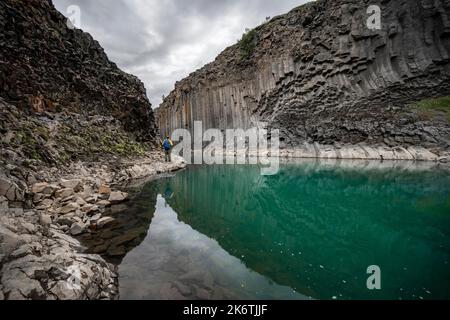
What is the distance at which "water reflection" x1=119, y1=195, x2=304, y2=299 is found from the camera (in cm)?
367

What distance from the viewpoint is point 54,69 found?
13.6m

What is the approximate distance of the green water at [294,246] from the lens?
12.6 ft

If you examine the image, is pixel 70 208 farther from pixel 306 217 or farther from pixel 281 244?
pixel 306 217

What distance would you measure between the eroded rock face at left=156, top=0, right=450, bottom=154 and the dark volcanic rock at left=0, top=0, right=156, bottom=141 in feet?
66.1

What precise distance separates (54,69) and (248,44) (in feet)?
103

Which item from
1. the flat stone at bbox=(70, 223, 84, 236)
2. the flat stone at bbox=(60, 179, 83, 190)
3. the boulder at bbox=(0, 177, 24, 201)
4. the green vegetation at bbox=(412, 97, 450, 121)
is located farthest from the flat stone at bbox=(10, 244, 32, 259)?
the green vegetation at bbox=(412, 97, 450, 121)

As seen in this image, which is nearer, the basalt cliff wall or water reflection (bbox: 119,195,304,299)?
the basalt cliff wall

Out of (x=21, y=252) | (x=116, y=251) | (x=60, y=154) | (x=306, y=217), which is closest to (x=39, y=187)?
(x=116, y=251)

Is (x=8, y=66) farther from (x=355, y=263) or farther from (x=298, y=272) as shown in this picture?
(x=355, y=263)

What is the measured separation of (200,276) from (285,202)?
6.31 metres

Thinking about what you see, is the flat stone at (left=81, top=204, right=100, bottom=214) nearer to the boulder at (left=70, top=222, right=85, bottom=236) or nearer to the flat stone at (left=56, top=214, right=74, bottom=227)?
the flat stone at (left=56, top=214, right=74, bottom=227)

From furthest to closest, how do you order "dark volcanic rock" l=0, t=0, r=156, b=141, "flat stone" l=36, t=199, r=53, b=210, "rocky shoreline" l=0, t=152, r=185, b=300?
"dark volcanic rock" l=0, t=0, r=156, b=141
"flat stone" l=36, t=199, r=53, b=210
"rocky shoreline" l=0, t=152, r=185, b=300

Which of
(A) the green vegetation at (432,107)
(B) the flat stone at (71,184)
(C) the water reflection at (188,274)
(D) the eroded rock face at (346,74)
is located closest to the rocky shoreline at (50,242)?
(B) the flat stone at (71,184)
